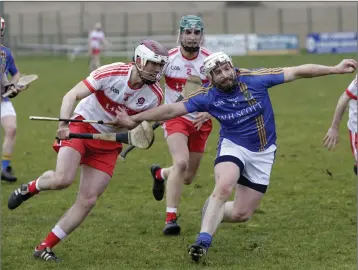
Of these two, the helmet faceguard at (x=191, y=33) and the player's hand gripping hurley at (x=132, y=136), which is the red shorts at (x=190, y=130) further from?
the player's hand gripping hurley at (x=132, y=136)

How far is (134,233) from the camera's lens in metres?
Result: 8.05

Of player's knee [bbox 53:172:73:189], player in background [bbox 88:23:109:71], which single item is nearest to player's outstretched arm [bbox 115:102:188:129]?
player's knee [bbox 53:172:73:189]

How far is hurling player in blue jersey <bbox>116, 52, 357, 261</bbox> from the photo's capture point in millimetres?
6863

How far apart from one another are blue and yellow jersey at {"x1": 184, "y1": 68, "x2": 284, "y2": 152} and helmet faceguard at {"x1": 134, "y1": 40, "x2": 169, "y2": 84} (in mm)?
397

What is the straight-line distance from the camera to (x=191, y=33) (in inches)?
333

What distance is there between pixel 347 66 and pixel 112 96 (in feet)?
6.78

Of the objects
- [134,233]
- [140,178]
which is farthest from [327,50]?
[134,233]

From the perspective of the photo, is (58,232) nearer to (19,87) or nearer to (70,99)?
(70,99)

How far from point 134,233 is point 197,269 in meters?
1.64

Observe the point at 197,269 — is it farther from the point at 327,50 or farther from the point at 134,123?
the point at 327,50

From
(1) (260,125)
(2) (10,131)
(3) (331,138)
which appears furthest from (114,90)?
(2) (10,131)

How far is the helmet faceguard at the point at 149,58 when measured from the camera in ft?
22.6

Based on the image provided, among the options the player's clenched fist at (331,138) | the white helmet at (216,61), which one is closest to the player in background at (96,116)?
the white helmet at (216,61)

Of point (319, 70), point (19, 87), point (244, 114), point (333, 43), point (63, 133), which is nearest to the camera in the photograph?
point (63, 133)
